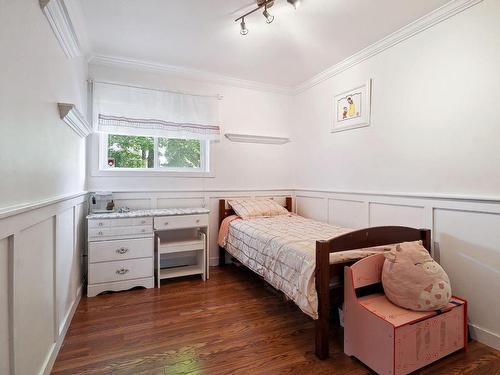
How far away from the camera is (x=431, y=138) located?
2.16 metres

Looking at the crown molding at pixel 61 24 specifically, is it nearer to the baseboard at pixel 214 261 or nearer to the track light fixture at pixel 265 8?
the track light fixture at pixel 265 8

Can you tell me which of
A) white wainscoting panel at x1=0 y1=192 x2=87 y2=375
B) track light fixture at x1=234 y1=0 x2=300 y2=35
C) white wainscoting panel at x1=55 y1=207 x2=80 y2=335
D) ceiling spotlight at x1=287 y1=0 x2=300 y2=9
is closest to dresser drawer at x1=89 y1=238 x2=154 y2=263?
white wainscoting panel at x1=55 y1=207 x2=80 y2=335

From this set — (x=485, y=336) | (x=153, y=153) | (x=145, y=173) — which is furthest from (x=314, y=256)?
(x=153, y=153)

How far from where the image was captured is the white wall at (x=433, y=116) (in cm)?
182

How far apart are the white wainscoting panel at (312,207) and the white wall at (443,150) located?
331 millimetres

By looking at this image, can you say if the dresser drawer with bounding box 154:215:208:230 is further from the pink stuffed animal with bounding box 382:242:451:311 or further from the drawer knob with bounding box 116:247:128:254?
the pink stuffed animal with bounding box 382:242:451:311

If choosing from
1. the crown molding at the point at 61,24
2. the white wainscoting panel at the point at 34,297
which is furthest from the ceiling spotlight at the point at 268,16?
the white wainscoting panel at the point at 34,297

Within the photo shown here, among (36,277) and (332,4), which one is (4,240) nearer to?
(36,277)

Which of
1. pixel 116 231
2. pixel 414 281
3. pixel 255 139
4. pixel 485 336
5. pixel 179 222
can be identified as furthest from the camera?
pixel 255 139

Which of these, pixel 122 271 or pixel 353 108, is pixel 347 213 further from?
pixel 122 271

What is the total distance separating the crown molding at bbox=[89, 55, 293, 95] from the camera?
2.93 metres

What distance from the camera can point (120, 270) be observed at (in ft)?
8.54

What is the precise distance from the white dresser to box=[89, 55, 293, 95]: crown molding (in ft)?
5.61

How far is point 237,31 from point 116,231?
223 cm
